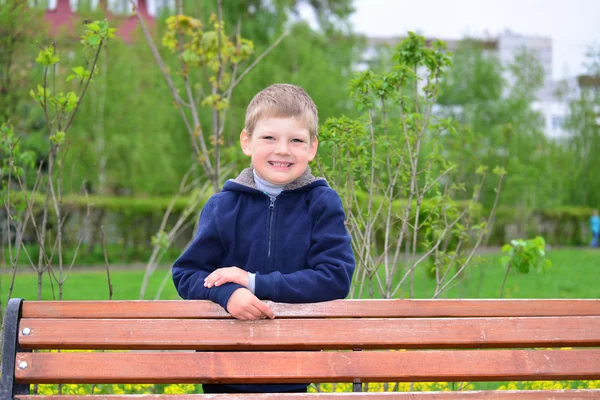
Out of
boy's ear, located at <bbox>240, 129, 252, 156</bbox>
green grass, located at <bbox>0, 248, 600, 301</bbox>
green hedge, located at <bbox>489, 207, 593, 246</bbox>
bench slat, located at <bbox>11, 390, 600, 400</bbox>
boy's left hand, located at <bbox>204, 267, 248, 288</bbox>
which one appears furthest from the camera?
green hedge, located at <bbox>489, 207, 593, 246</bbox>

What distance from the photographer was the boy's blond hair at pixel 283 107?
8.59 feet

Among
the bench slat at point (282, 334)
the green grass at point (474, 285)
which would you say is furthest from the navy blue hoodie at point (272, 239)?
the green grass at point (474, 285)

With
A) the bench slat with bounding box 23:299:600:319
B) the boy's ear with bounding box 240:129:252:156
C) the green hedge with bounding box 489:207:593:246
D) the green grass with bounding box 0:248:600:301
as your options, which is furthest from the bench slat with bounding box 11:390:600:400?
the green hedge with bounding box 489:207:593:246

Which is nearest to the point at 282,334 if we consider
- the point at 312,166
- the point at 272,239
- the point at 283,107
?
the point at 272,239

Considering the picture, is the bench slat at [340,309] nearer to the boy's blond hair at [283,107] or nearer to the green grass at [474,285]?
the boy's blond hair at [283,107]

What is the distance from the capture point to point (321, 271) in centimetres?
254

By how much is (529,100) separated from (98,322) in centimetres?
2889

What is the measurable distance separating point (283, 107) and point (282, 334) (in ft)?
2.49

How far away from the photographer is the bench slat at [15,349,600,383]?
2420mm

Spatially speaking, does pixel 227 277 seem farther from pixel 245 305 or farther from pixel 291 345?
pixel 291 345

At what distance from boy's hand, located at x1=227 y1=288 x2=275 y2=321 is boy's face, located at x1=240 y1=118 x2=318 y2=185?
419mm

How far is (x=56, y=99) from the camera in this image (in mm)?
3691

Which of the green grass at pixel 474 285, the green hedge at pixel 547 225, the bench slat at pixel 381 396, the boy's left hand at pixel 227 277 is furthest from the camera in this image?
the green hedge at pixel 547 225

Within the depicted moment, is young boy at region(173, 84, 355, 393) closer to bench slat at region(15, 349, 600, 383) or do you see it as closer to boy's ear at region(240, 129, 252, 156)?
boy's ear at region(240, 129, 252, 156)
